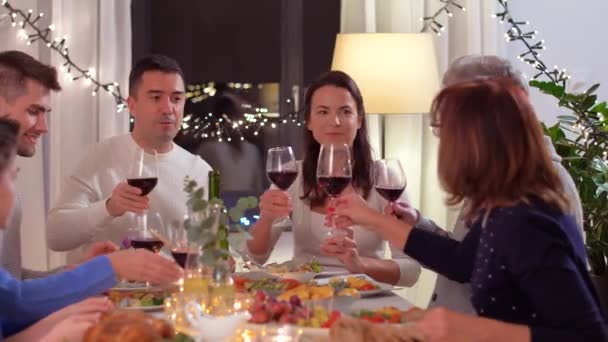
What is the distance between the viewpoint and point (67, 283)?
6.44 ft

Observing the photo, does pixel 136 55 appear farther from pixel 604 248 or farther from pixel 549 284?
pixel 549 284

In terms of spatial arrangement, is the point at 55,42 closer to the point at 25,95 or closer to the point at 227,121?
the point at 227,121

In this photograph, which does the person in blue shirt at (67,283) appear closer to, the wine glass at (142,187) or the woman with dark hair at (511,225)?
the wine glass at (142,187)

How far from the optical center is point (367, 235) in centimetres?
308

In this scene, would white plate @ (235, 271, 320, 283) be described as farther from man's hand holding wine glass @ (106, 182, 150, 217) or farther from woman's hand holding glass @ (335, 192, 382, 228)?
man's hand holding wine glass @ (106, 182, 150, 217)

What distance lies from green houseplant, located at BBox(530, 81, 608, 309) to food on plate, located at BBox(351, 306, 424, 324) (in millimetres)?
2054

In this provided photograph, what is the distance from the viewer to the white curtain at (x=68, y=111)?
13.6ft

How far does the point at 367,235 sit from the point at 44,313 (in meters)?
1.36

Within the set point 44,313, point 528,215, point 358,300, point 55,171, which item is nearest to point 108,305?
point 44,313

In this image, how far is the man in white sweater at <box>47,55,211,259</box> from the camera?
3203mm

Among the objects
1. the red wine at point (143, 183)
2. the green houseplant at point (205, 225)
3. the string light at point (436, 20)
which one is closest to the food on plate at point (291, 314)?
the green houseplant at point (205, 225)

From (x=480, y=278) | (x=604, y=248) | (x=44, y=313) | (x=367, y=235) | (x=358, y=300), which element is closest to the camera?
(x=480, y=278)

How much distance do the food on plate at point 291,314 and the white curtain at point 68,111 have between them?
254 centimetres

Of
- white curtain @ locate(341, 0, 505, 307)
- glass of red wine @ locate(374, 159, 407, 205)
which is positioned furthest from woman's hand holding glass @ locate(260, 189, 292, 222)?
white curtain @ locate(341, 0, 505, 307)
